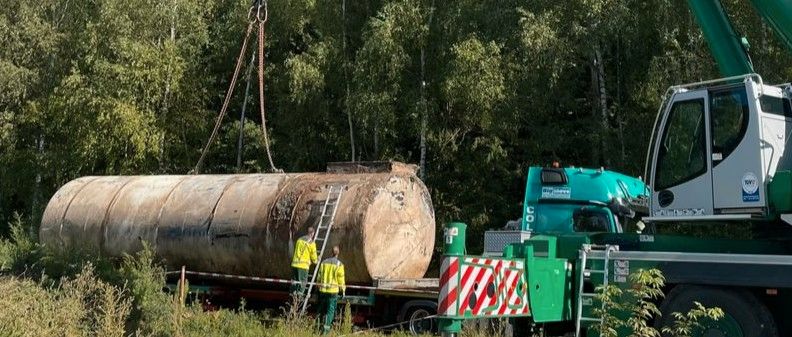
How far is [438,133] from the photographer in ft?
70.8

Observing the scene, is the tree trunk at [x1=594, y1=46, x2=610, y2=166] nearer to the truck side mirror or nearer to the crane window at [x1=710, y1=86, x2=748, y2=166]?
the truck side mirror

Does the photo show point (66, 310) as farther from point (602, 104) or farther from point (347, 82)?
point (602, 104)

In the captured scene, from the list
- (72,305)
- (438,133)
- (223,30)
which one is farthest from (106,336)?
(223,30)

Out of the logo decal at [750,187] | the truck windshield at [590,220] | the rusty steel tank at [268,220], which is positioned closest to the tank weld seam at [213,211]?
the rusty steel tank at [268,220]

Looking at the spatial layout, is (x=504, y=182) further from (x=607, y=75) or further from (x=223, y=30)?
(x=223, y=30)

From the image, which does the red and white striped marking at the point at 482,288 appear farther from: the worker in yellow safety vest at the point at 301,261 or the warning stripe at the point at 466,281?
the worker in yellow safety vest at the point at 301,261

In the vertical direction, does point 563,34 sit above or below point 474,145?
above

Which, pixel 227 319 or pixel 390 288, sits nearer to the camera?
pixel 227 319

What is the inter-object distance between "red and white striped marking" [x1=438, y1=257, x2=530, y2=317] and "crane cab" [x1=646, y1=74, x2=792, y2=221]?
6.17 ft

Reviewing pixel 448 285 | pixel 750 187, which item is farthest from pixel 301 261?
pixel 750 187

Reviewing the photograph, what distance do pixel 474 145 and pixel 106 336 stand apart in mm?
Result: 13789

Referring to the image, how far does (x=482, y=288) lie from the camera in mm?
7270

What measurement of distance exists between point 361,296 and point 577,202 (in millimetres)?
3452

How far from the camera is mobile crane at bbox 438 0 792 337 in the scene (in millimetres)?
7703
